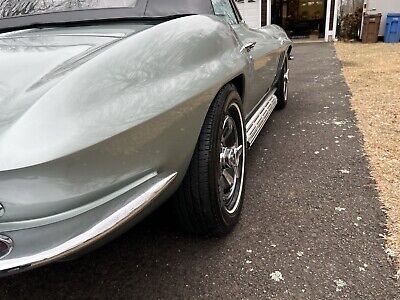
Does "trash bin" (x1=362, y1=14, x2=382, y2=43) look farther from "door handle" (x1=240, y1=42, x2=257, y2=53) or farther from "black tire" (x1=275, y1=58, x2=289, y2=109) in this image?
"door handle" (x1=240, y1=42, x2=257, y2=53)

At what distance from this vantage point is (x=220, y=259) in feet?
6.83

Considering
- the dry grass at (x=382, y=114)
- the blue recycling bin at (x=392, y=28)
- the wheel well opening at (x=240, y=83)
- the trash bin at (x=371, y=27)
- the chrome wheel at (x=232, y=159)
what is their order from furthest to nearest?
the trash bin at (x=371, y=27) < the blue recycling bin at (x=392, y=28) < the dry grass at (x=382, y=114) < the wheel well opening at (x=240, y=83) < the chrome wheel at (x=232, y=159)

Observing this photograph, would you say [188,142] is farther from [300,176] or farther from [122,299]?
[300,176]

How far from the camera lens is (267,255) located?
6.88 ft

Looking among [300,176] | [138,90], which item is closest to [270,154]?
Answer: [300,176]

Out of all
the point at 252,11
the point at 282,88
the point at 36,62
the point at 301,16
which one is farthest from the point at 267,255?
the point at 301,16

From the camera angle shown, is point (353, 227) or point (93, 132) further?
point (353, 227)

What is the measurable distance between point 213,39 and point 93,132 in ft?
A: 3.41

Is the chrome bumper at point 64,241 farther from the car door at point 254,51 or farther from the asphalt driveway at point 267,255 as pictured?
the car door at point 254,51

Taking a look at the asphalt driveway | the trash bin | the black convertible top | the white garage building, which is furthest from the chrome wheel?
the white garage building

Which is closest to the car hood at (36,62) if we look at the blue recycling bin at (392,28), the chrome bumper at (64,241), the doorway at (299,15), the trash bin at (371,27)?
the chrome bumper at (64,241)

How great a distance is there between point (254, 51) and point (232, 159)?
38.3 inches

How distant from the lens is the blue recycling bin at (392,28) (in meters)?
11.5

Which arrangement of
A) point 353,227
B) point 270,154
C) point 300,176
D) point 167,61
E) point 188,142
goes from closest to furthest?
point 167,61 < point 188,142 < point 353,227 < point 300,176 < point 270,154
